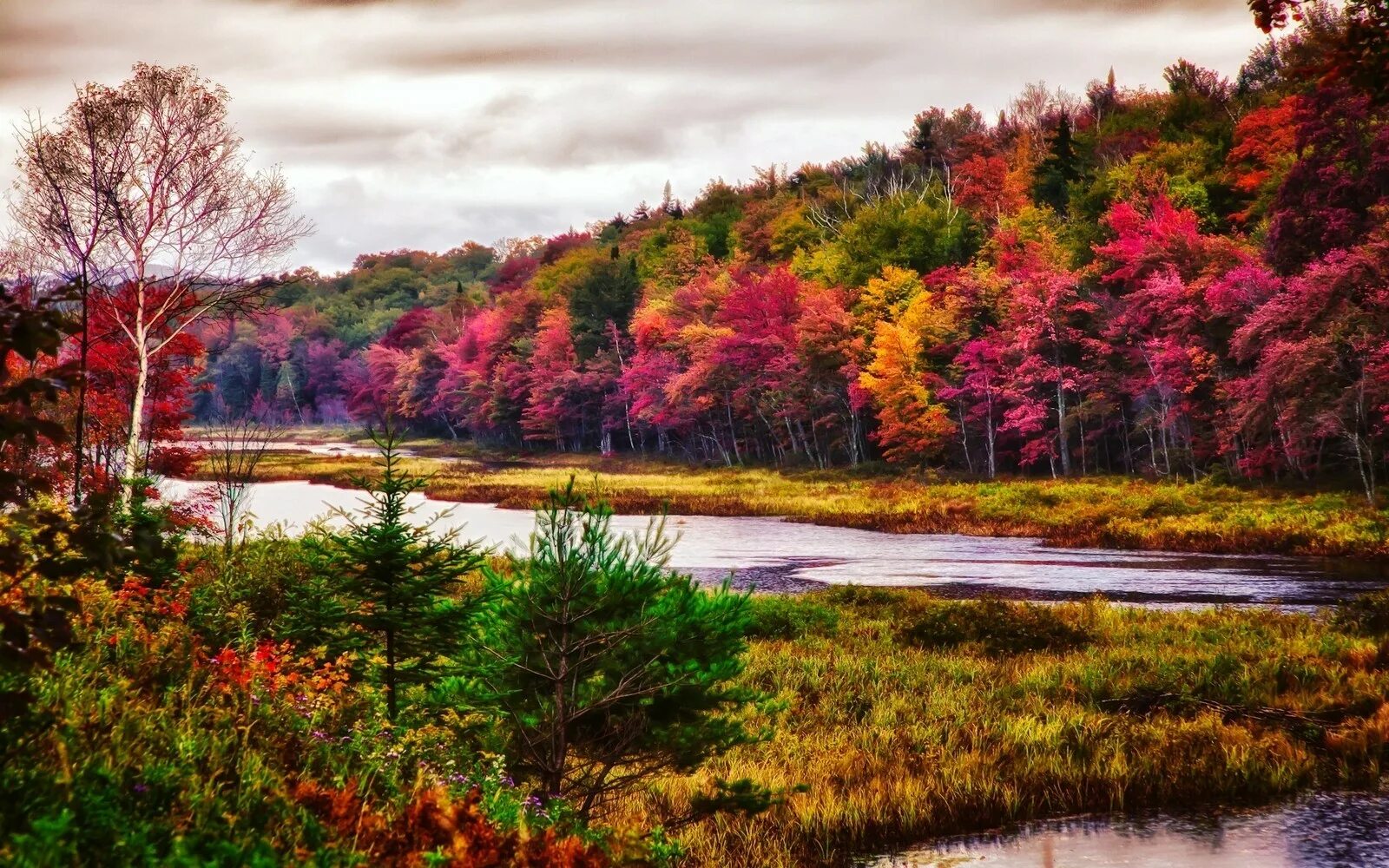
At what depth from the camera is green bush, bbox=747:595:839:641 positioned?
666 inches

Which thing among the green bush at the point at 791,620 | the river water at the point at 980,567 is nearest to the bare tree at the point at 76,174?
the river water at the point at 980,567

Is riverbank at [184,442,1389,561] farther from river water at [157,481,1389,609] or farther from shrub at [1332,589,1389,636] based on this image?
shrub at [1332,589,1389,636]

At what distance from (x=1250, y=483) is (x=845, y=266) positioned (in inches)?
1146

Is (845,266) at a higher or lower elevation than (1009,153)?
lower

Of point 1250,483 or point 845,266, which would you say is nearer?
point 1250,483

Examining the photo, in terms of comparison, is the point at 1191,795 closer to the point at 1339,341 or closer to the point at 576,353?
the point at 1339,341

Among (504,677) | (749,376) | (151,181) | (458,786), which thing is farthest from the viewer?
(749,376)

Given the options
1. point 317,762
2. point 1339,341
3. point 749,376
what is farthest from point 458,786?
point 749,376

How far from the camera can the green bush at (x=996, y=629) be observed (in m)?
15.4

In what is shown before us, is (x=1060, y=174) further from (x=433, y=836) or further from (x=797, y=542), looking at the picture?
(x=433, y=836)

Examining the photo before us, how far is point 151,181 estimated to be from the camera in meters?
23.0

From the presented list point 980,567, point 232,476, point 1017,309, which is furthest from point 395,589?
point 1017,309

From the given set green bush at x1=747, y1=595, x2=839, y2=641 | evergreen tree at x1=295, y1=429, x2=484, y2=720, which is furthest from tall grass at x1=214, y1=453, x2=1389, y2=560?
evergreen tree at x1=295, y1=429, x2=484, y2=720

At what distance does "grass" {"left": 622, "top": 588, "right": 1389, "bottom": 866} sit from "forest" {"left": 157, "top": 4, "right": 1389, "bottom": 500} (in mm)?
6448
